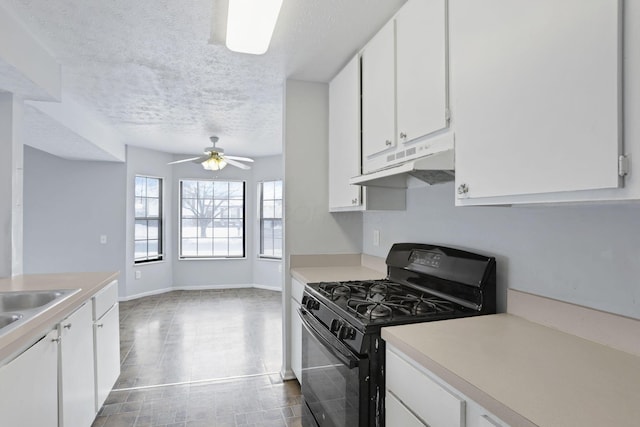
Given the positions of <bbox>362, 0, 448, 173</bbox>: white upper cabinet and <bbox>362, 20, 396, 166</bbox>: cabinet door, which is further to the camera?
<bbox>362, 20, 396, 166</bbox>: cabinet door

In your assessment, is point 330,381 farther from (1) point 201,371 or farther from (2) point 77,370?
(1) point 201,371

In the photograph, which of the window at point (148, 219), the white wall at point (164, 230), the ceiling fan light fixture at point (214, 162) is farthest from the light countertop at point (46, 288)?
the window at point (148, 219)

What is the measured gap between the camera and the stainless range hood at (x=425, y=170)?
1424 millimetres

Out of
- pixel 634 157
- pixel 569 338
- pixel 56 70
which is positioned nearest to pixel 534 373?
pixel 569 338

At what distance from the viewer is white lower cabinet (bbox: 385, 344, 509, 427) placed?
0.91 meters

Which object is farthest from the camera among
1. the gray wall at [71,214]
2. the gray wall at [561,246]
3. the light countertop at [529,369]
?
the gray wall at [71,214]

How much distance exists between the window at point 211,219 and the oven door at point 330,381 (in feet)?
16.3

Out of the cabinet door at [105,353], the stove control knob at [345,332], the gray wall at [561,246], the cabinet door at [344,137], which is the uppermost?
the cabinet door at [344,137]

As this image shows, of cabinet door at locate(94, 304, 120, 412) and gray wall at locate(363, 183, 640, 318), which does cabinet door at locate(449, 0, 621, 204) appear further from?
cabinet door at locate(94, 304, 120, 412)

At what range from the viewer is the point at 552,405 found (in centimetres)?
78

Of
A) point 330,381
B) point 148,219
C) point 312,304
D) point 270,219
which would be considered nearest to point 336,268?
point 312,304

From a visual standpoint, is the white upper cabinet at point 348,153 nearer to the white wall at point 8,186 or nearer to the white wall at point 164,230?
the white wall at point 8,186

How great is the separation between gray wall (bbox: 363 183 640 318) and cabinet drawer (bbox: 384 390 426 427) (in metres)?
0.67

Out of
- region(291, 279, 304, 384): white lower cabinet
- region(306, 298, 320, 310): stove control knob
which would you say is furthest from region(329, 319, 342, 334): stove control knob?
region(291, 279, 304, 384): white lower cabinet
